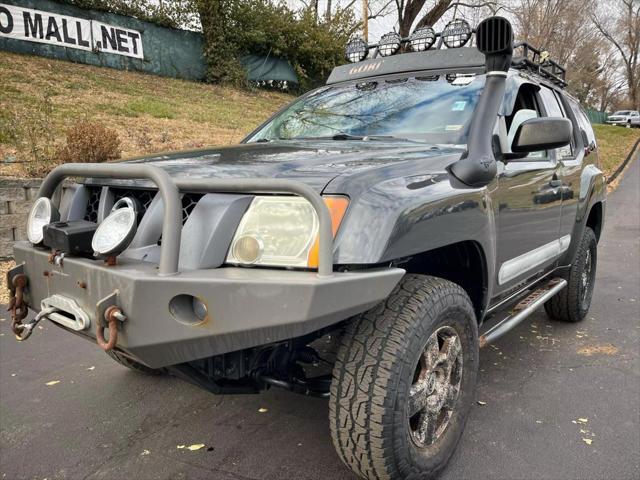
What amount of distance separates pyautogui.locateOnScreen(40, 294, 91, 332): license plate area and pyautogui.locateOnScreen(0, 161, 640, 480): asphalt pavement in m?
0.80

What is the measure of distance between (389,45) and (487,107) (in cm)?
136

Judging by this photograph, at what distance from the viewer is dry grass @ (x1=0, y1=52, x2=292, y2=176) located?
9211mm

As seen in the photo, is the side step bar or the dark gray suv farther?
the side step bar

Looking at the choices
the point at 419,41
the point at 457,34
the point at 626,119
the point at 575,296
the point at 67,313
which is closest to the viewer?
the point at 67,313

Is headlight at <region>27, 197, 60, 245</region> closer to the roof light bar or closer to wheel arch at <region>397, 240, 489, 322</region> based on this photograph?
wheel arch at <region>397, 240, 489, 322</region>

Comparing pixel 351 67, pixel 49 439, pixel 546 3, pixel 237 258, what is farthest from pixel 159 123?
pixel 546 3

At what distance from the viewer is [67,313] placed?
1.91 meters

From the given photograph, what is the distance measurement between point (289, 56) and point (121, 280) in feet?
64.2

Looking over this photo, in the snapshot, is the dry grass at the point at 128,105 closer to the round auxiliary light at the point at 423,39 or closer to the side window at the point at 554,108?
the round auxiliary light at the point at 423,39

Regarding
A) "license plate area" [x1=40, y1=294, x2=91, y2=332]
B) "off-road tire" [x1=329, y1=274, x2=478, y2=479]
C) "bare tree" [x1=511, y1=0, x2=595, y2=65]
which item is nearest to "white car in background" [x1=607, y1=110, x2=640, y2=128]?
"bare tree" [x1=511, y1=0, x2=595, y2=65]

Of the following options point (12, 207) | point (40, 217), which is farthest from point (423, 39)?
point (12, 207)

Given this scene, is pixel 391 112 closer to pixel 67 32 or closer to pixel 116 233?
pixel 116 233

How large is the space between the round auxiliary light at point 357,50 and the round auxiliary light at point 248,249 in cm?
246

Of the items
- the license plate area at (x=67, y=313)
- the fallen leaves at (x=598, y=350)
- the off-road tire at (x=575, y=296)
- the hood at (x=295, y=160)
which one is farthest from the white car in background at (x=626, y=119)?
the license plate area at (x=67, y=313)
